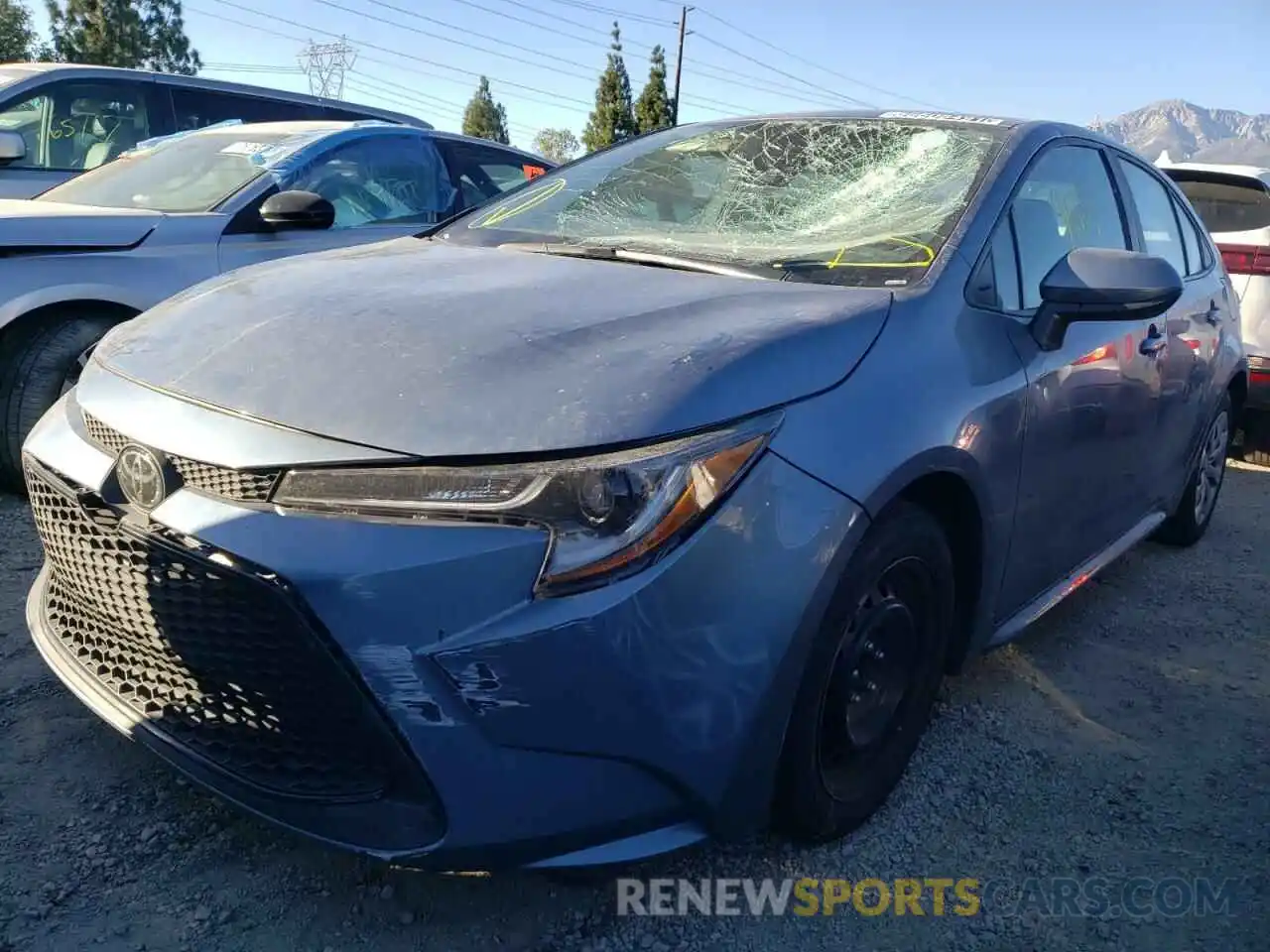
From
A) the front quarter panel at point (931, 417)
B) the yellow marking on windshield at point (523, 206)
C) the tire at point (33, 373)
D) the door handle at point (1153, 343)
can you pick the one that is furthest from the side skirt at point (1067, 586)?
the tire at point (33, 373)

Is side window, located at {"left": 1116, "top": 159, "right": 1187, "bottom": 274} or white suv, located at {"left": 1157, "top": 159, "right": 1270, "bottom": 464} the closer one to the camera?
side window, located at {"left": 1116, "top": 159, "right": 1187, "bottom": 274}

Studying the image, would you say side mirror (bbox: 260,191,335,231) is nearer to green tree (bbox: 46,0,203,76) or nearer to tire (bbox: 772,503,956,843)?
tire (bbox: 772,503,956,843)

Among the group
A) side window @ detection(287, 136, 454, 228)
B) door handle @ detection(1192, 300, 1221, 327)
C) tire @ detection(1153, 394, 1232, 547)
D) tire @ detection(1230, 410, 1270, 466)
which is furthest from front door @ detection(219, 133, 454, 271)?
tire @ detection(1230, 410, 1270, 466)

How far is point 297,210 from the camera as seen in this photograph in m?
3.94

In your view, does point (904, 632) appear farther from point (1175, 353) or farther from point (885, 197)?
point (1175, 353)

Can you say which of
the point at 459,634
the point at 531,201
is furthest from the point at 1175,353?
the point at 459,634

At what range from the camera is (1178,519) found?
423cm

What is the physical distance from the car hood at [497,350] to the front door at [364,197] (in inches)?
81.4

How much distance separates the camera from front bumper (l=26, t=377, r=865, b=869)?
1.49 metres

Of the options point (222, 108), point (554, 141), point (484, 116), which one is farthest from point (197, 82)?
point (554, 141)

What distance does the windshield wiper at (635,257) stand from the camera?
2.27 metres

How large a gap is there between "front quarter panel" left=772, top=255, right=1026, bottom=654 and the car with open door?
2224mm

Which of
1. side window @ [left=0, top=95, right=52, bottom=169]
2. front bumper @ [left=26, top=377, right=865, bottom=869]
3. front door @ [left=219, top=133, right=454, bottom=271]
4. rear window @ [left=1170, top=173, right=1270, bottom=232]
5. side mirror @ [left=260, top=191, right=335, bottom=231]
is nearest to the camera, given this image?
front bumper @ [left=26, top=377, right=865, bottom=869]

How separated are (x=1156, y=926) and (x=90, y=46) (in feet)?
177
